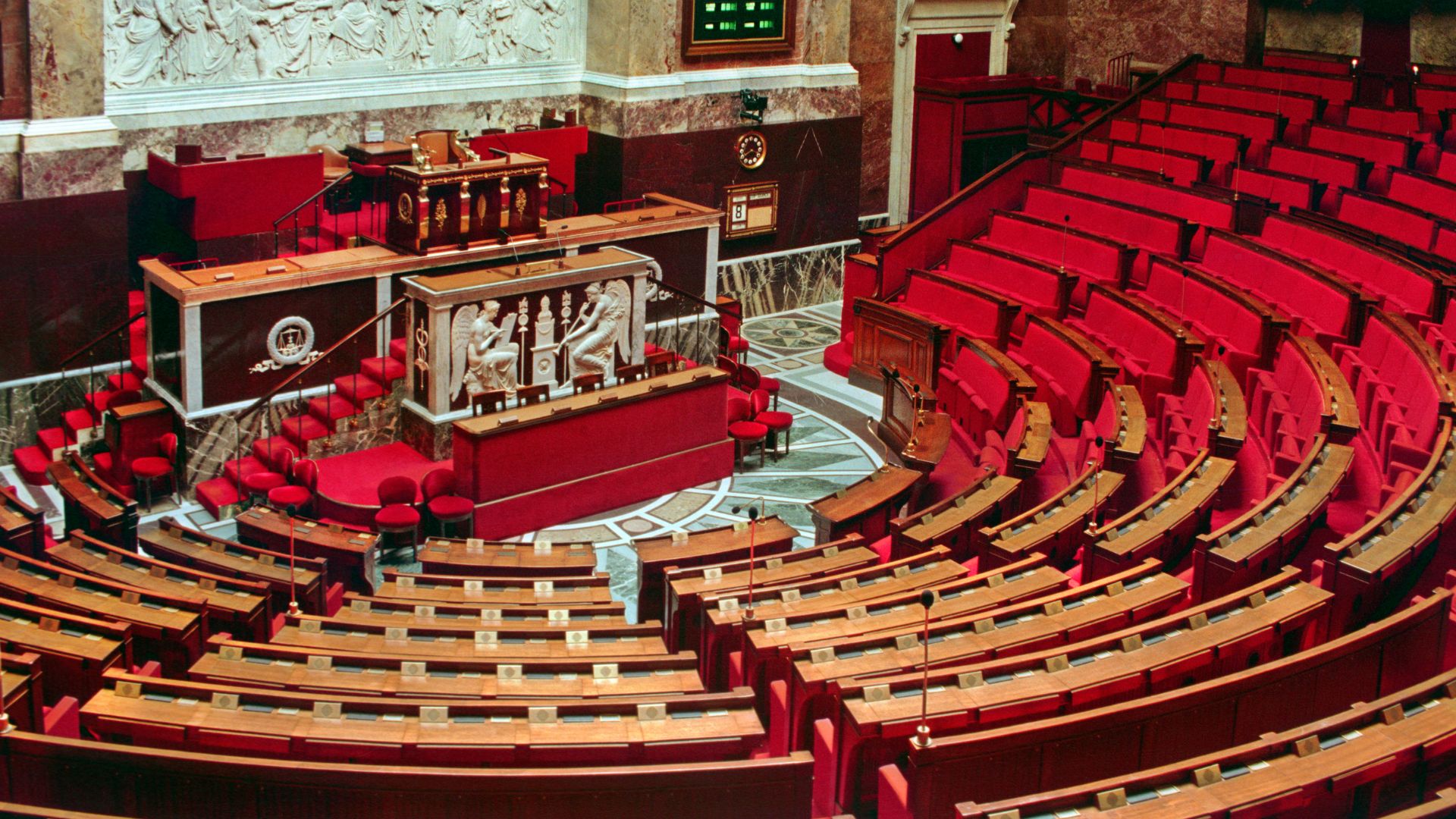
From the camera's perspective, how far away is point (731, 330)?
34.7 feet

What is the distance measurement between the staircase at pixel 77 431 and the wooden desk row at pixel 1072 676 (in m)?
5.24

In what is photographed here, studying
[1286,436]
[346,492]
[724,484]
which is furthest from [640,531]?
[1286,436]

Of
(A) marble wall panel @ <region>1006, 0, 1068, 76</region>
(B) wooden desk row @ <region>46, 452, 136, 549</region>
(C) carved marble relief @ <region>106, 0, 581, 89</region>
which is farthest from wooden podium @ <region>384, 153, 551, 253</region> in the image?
(A) marble wall panel @ <region>1006, 0, 1068, 76</region>

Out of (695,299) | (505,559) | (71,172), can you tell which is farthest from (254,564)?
(695,299)

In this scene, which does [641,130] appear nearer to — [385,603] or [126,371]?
[126,371]

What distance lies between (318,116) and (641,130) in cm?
220

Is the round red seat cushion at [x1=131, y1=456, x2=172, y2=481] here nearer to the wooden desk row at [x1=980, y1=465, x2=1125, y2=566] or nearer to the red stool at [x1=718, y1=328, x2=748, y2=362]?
the red stool at [x1=718, y1=328, x2=748, y2=362]

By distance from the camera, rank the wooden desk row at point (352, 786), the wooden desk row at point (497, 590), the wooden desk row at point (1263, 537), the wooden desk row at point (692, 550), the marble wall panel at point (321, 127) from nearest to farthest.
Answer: the wooden desk row at point (352, 786) < the wooden desk row at point (1263, 537) < the wooden desk row at point (497, 590) < the wooden desk row at point (692, 550) < the marble wall panel at point (321, 127)

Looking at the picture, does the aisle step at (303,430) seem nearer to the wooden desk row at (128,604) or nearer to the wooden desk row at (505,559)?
the wooden desk row at (505,559)

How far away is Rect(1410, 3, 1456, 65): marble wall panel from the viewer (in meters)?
11.2

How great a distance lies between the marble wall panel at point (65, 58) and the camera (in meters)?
8.02

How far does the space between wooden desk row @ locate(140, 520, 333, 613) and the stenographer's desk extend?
1.44 metres

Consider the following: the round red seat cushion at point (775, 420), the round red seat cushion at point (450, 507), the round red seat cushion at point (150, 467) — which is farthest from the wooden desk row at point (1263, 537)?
the round red seat cushion at point (150, 467)

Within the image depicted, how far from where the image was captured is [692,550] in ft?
20.1
